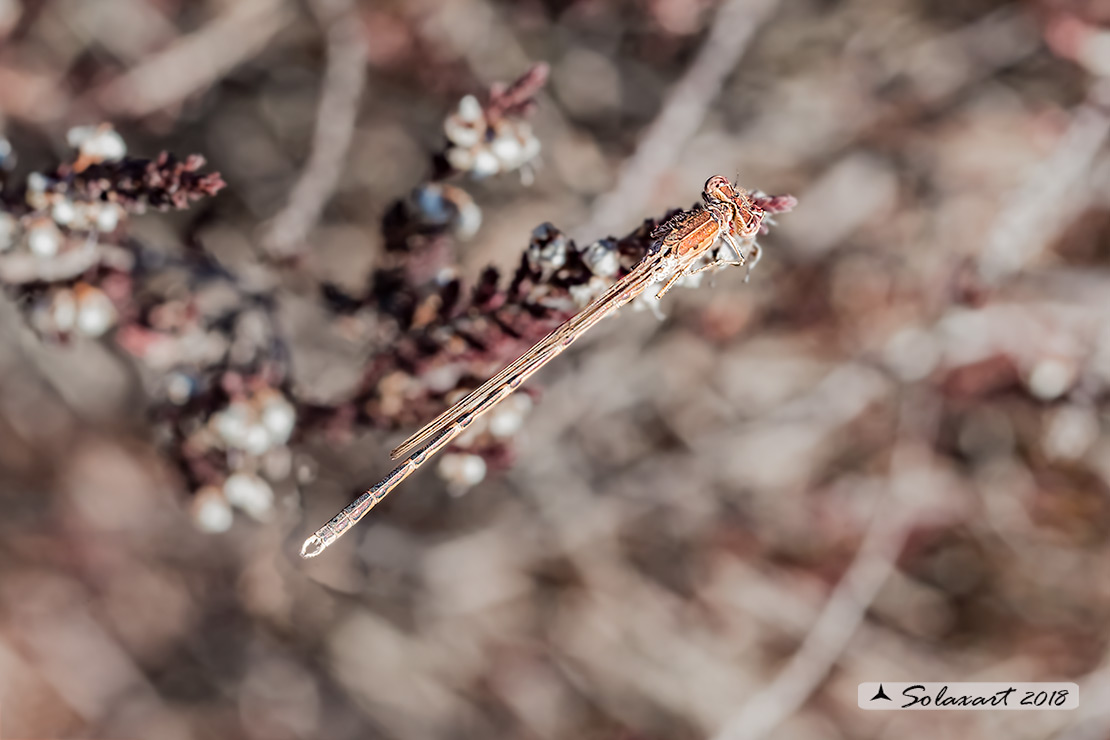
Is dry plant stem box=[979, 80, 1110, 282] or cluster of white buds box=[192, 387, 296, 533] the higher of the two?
dry plant stem box=[979, 80, 1110, 282]

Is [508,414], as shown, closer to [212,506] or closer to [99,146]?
[212,506]

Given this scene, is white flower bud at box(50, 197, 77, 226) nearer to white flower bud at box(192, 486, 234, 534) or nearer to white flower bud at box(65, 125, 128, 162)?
white flower bud at box(65, 125, 128, 162)

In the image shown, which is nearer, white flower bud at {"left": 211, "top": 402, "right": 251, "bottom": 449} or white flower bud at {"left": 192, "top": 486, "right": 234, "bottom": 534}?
white flower bud at {"left": 211, "top": 402, "right": 251, "bottom": 449}

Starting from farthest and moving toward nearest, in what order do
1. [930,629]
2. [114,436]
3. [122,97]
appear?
[930,629]
[114,436]
[122,97]

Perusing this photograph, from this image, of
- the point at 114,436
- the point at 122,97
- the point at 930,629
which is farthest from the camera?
the point at 930,629

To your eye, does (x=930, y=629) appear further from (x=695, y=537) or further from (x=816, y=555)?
(x=695, y=537)

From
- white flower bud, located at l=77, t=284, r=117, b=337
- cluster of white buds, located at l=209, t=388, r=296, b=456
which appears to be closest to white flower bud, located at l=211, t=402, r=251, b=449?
cluster of white buds, located at l=209, t=388, r=296, b=456

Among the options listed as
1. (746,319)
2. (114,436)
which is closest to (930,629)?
(746,319)
